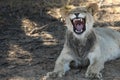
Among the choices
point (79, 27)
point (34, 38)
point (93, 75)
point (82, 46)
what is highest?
point (79, 27)

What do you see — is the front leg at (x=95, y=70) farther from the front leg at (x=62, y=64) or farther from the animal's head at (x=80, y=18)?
the animal's head at (x=80, y=18)

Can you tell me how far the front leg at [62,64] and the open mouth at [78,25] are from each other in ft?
1.08

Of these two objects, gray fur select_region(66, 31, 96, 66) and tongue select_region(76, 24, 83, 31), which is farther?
gray fur select_region(66, 31, 96, 66)

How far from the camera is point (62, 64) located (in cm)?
524

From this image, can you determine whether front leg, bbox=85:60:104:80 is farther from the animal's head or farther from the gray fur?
the animal's head

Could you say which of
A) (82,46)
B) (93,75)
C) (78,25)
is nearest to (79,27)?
(78,25)

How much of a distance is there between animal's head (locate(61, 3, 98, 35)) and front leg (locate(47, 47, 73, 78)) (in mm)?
319

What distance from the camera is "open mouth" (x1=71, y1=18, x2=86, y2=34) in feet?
16.9

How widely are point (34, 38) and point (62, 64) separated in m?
1.82

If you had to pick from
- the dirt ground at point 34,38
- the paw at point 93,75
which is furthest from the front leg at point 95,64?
the dirt ground at point 34,38

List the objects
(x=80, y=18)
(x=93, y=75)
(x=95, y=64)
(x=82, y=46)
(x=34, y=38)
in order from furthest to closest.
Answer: (x=34, y=38), (x=82, y=46), (x=95, y=64), (x=80, y=18), (x=93, y=75)

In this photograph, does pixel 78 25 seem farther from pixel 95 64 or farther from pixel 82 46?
pixel 95 64

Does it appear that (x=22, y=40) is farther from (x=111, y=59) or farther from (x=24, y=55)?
(x=111, y=59)

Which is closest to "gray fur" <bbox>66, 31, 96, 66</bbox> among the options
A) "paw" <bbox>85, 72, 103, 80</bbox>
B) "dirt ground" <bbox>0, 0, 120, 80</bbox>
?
"dirt ground" <bbox>0, 0, 120, 80</bbox>
